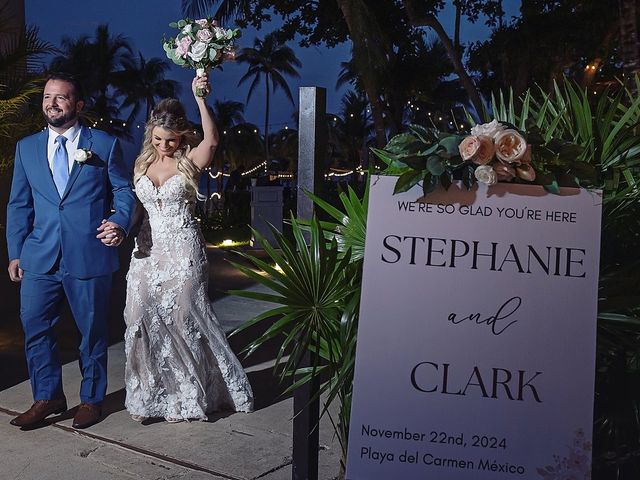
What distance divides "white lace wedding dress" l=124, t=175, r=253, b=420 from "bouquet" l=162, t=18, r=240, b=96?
29.1 inches

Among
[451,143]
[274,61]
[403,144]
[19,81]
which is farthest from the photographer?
[274,61]

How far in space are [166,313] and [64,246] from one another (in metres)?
0.72

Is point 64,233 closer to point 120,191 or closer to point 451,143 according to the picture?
point 120,191

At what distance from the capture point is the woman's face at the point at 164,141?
4977 mm

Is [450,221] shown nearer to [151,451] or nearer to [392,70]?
[151,451]

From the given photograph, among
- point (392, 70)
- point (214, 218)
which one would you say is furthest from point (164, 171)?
point (392, 70)

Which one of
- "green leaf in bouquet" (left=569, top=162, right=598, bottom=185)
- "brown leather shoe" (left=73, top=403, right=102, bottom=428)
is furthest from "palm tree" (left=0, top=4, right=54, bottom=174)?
"green leaf in bouquet" (left=569, top=162, right=598, bottom=185)

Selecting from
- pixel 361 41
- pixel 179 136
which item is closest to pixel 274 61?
pixel 361 41

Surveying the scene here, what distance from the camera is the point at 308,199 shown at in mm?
3674

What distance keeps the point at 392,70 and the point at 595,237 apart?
21.3 m

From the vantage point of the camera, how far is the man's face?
470 cm

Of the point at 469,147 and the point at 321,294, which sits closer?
the point at 469,147

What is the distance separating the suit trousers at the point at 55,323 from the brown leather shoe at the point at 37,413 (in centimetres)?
4

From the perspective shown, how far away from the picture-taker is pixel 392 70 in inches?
924
